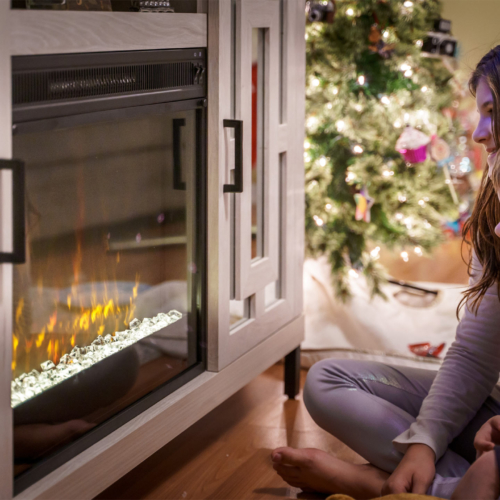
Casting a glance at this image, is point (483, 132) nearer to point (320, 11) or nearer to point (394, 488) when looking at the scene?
point (394, 488)

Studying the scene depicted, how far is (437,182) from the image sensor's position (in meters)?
2.22

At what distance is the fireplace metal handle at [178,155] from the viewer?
4.33ft

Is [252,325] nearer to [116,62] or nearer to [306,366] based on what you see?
[306,366]

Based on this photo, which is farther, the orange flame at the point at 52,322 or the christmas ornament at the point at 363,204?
the christmas ornament at the point at 363,204

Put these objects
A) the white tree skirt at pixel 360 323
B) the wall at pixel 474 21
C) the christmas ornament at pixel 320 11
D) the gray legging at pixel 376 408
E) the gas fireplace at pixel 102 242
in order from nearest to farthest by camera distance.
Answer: the gas fireplace at pixel 102 242
the gray legging at pixel 376 408
the christmas ornament at pixel 320 11
the white tree skirt at pixel 360 323
the wall at pixel 474 21

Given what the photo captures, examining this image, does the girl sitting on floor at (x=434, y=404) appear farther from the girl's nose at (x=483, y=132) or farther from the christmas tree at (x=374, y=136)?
the christmas tree at (x=374, y=136)

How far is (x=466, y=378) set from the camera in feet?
3.95

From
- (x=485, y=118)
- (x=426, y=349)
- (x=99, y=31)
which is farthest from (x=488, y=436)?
(x=426, y=349)

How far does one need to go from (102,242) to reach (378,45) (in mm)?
1306

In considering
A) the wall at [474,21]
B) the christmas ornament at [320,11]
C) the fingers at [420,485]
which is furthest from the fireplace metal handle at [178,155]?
the wall at [474,21]

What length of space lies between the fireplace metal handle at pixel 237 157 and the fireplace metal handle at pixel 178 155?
0.10 m

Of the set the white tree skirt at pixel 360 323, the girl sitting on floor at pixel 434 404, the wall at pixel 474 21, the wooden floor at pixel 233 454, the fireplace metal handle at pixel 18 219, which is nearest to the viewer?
the fireplace metal handle at pixel 18 219

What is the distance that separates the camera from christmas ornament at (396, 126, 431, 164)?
2.12m

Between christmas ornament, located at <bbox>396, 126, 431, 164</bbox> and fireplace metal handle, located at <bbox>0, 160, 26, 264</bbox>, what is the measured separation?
4.88 ft
